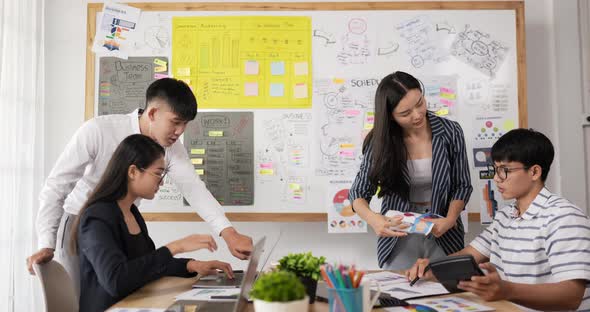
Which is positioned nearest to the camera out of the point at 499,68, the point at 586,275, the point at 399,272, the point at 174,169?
the point at 586,275

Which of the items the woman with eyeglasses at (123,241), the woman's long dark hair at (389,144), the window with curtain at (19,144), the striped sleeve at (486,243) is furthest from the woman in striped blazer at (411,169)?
the window with curtain at (19,144)

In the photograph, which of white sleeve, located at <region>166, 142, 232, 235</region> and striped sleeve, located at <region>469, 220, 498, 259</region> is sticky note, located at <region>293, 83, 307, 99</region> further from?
striped sleeve, located at <region>469, 220, 498, 259</region>

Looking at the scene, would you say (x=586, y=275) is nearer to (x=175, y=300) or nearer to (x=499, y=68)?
(x=175, y=300)

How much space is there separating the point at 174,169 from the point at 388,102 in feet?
3.17

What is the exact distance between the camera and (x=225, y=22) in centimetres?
291

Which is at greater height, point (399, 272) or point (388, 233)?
point (388, 233)

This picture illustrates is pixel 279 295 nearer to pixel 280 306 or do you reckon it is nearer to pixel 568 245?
pixel 280 306

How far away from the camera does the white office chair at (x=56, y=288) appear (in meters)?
1.39

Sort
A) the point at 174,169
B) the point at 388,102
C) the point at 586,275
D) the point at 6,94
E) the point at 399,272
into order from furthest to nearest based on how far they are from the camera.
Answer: the point at 6,94
the point at 174,169
the point at 388,102
the point at 399,272
the point at 586,275

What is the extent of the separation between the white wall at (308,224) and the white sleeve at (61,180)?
1141 millimetres

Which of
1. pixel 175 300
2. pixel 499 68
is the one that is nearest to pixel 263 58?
pixel 499 68

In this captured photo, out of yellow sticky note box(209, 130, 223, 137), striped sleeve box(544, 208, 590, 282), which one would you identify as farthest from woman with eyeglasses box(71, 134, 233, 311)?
yellow sticky note box(209, 130, 223, 137)

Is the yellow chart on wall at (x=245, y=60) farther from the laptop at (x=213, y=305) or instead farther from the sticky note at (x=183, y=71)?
the laptop at (x=213, y=305)

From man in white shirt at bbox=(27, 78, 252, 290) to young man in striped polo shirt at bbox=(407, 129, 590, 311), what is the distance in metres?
0.86
